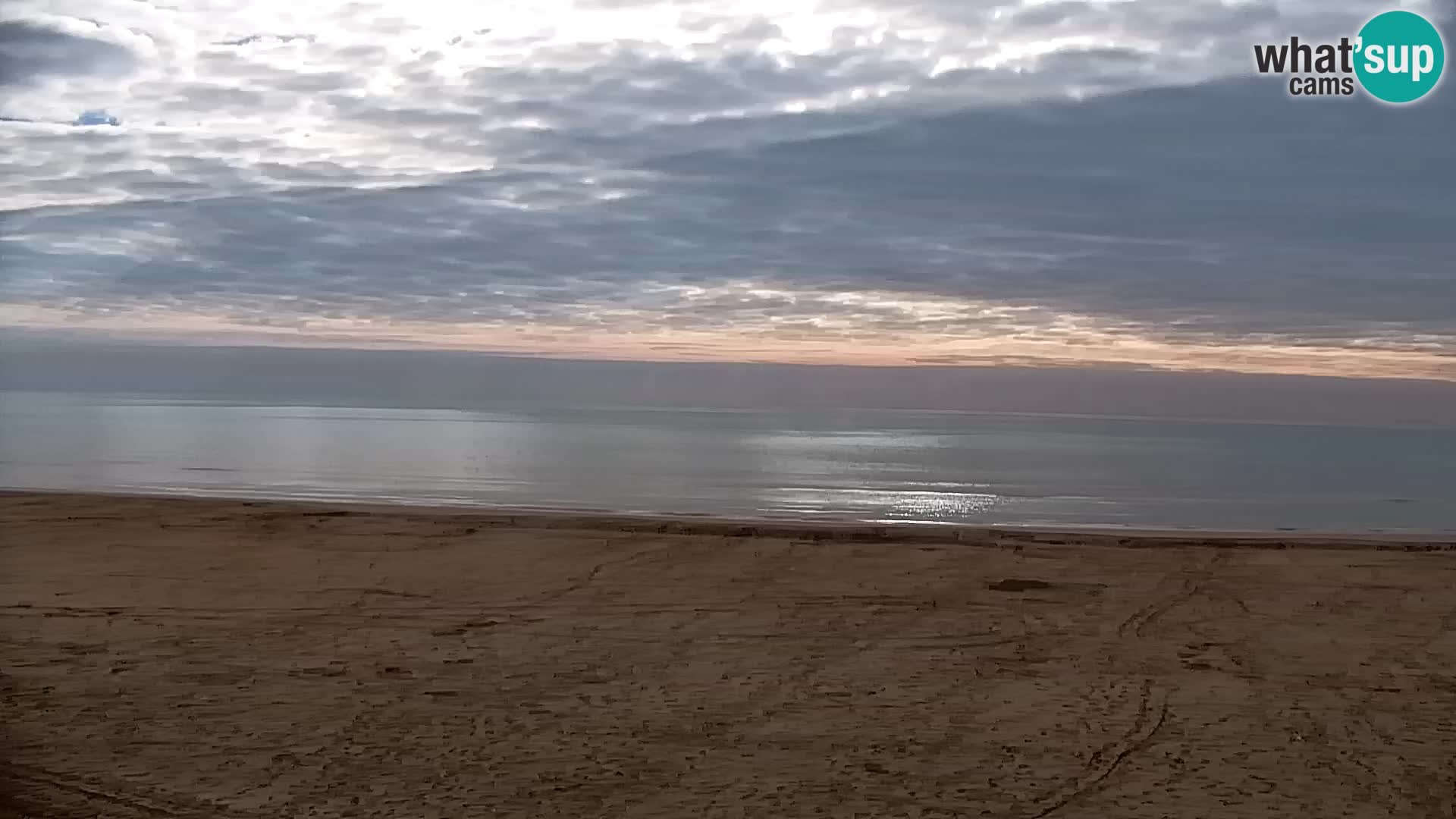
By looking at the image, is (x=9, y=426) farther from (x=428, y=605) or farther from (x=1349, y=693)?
(x=1349, y=693)

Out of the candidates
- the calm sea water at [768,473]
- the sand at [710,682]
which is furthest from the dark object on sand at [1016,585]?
the calm sea water at [768,473]

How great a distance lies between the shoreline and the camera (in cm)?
1639

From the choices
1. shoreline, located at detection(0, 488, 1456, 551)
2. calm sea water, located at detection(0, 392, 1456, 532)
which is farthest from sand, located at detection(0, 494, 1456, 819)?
calm sea water, located at detection(0, 392, 1456, 532)

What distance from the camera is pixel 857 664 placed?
878 centimetres

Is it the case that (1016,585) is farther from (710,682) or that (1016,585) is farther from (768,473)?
(768,473)

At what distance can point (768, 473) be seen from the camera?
34.3 m

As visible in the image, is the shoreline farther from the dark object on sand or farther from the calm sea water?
→ the dark object on sand

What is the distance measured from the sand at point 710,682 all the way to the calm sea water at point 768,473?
2.62m

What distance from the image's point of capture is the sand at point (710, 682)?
19.9ft

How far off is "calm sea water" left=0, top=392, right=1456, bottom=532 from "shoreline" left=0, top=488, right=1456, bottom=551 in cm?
125

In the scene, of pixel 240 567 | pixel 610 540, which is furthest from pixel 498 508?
pixel 240 567

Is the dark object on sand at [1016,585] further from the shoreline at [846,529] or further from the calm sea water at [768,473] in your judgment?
the calm sea water at [768,473]

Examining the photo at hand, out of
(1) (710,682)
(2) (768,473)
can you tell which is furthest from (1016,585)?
(2) (768,473)

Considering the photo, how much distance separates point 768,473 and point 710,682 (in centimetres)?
2615
